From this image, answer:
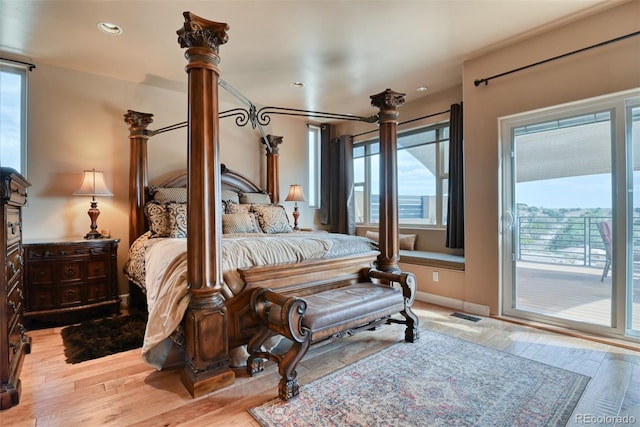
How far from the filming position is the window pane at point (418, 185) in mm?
4691

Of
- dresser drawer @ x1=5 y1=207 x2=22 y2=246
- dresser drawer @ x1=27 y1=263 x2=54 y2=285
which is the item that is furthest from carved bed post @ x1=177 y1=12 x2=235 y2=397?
dresser drawer @ x1=27 y1=263 x2=54 y2=285

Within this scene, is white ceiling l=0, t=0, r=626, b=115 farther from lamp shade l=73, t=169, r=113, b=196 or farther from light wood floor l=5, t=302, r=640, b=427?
light wood floor l=5, t=302, r=640, b=427

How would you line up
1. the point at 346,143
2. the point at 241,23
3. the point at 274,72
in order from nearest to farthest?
1. the point at 241,23
2. the point at 274,72
3. the point at 346,143

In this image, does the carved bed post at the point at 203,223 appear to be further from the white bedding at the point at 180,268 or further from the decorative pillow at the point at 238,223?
the decorative pillow at the point at 238,223

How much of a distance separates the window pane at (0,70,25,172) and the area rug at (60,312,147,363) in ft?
6.15

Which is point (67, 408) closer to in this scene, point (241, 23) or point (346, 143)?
point (241, 23)

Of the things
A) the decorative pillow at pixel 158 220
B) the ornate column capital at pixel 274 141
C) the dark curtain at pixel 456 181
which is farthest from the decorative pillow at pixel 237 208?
the dark curtain at pixel 456 181

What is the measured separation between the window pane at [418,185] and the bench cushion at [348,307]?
7.73 ft

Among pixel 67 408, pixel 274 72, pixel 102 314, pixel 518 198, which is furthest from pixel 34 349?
pixel 518 198

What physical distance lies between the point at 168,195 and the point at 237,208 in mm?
838

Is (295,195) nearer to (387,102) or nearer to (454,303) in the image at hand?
(387,102)

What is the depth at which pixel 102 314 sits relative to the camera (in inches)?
132

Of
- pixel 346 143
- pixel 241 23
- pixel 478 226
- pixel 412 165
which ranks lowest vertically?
pixel 478 226

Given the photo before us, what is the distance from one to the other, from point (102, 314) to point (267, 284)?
7.44 ft
